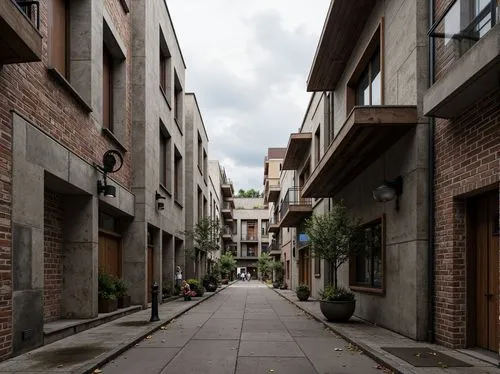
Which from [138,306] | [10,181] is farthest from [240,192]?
[10,181]

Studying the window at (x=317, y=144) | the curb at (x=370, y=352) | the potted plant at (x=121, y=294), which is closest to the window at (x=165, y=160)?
the window at (x=317, y=144)

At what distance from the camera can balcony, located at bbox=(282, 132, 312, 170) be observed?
25.4 m

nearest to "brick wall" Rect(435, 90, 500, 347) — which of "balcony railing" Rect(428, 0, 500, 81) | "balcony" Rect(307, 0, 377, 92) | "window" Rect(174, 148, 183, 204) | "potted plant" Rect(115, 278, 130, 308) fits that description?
"balcony railing" Rect(428, 0, 500, 81)

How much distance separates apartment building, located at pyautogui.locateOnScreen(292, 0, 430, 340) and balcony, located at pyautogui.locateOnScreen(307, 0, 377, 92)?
0.03 m

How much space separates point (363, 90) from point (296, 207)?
12.0 m

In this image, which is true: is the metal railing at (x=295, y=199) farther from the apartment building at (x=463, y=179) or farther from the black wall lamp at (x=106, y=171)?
the apartment building at (x=463, y=179)

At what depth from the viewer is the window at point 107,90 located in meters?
15.3

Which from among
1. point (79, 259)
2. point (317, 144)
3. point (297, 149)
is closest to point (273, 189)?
point (297, 149)

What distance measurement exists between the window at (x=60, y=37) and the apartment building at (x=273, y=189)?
107 ft

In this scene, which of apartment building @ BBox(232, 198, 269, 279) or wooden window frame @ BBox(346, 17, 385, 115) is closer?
wooden window frame @ BBox(346, 17, 385, 115)

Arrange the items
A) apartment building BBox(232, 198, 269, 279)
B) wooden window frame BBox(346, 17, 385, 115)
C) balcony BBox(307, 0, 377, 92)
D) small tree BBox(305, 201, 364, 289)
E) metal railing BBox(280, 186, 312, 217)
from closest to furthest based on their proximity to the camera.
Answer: wooden window frame BBox(346, 17, 385, 115)
balcony BBox(307, 0, 377, 92)
small tree BBox(305, 201, 364, 289)
metal railing BBox(280, 186, 312, 217)
apartment building BBox(232, 198, 269, 279)

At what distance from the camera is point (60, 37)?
11742mm

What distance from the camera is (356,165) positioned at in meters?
13.5

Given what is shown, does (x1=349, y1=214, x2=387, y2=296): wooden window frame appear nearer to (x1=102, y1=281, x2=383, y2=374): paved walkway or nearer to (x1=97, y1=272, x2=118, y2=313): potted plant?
(x1=102, y1=281, x2=383, y2=374): paved walkway
